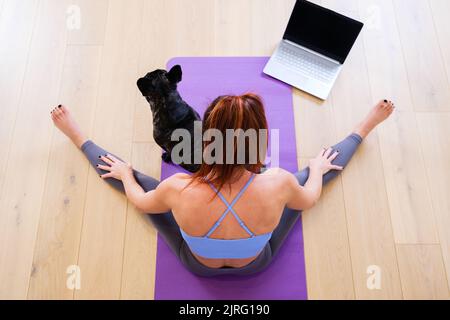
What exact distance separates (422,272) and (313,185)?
1.85ft

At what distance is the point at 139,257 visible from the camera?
158 centimetres

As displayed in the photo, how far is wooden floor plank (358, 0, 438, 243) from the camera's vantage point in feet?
5.37

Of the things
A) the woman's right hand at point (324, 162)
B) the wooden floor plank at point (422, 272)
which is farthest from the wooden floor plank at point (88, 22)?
the wooden floor plank at point (422, 272)

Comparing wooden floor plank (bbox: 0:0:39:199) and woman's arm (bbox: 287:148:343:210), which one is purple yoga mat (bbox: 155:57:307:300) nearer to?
woman's arm (bbox: 287:148:343:210)

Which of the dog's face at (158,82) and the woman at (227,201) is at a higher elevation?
the dog's face at (158,82)

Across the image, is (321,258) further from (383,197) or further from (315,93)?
(315,93)

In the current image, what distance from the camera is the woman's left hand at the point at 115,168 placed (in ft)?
5.30

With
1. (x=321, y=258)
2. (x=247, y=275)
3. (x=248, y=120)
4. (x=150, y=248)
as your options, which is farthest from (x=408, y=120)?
(x=150, y=248)

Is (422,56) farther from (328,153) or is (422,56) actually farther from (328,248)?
(328,248)

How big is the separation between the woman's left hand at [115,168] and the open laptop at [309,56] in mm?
798

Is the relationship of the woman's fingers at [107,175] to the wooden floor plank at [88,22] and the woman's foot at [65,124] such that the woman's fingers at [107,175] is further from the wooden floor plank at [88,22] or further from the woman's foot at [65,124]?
the wooden floor plank at [88,22]

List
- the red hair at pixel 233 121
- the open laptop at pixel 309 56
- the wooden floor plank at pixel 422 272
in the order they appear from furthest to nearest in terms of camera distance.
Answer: the open laptop at pixel 309 56
the wooden floor plank at pixel 422 272
the red hair at pixel 233 121

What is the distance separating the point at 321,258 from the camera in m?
1.58

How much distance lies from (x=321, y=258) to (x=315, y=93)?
76cm
